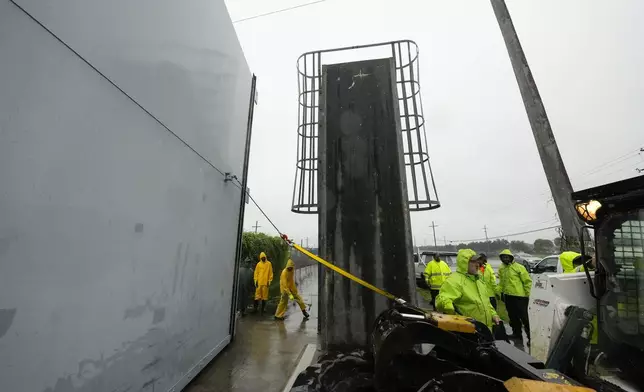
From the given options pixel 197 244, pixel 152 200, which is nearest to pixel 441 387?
pixel 152 200

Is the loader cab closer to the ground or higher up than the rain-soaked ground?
higher up

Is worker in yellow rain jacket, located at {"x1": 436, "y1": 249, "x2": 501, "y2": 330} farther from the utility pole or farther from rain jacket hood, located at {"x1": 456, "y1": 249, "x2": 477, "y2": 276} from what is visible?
the utility pole

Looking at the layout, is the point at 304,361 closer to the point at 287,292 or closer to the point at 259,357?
the point at 259,357

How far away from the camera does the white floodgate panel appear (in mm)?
2412

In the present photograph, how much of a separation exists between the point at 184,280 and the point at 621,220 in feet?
12.8

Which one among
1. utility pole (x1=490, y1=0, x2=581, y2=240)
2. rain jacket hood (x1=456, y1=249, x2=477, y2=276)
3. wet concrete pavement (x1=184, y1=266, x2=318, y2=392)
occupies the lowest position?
wet concrete pavement (x1=184, y1=266, x2=318, y2=392)

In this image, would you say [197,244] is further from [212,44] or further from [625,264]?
[625,264]

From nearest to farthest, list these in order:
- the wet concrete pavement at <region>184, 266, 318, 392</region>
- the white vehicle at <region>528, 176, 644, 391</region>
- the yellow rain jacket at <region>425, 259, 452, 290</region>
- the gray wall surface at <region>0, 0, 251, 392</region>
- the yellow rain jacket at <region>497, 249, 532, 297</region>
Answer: the gray wall surface at <region>0, 0, 251, 392</region> < the white vehicle at <region>528, 176, 644, 391</region> < the wet concrete pavement at <region>184, 266, 318, 392</region> < the yellow rain jacket at <region>497, 249, 532, 297</region> < the yellow rain jacket at <region>425, 259, 452, 290</region>

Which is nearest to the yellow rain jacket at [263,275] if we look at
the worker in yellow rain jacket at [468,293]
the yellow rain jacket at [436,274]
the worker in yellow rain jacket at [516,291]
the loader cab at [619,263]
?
the yellow rain jacket at [436,274]

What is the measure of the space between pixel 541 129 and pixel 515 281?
4.25m

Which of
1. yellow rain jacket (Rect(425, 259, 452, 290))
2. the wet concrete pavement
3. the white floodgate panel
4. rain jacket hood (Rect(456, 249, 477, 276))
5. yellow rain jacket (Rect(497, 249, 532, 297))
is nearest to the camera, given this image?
the white floodgate panel

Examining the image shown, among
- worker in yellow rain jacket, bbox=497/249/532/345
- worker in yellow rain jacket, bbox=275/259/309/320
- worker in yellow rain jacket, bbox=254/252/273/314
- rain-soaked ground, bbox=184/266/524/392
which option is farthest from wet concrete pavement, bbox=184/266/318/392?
worker in yellow rain jacket, bbox=497/249/532/345

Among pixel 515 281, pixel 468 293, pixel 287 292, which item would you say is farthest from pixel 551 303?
pixel 287 292

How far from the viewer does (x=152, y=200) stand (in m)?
2.42
